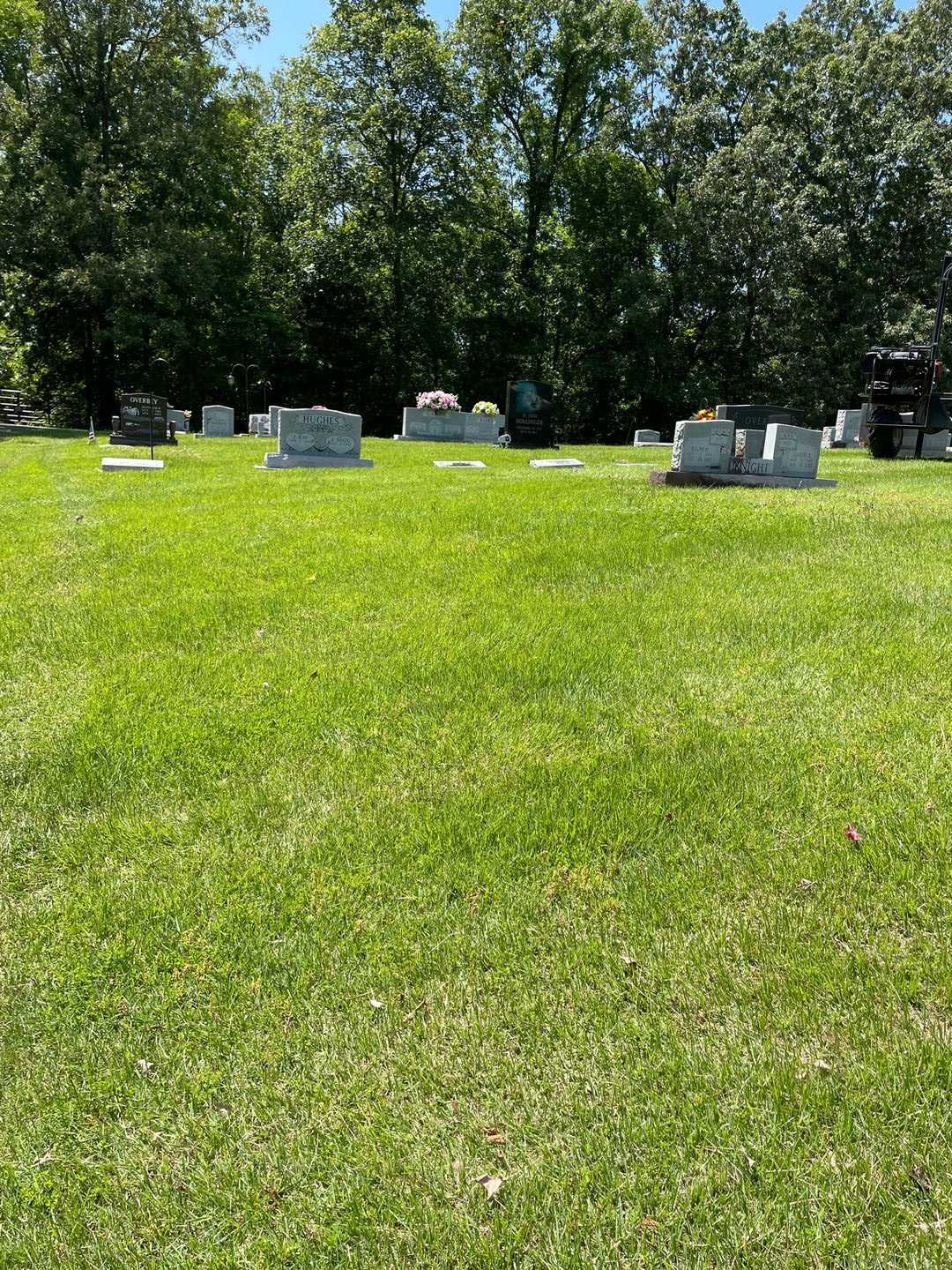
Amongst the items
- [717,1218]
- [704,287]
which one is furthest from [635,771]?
[704,287]

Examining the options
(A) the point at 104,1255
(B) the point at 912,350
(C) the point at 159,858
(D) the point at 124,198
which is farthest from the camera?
(D) the point at 124,198

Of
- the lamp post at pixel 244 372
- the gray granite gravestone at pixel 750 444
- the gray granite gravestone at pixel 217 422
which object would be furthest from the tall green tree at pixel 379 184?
the gray granite gravestone at pixel 750 444

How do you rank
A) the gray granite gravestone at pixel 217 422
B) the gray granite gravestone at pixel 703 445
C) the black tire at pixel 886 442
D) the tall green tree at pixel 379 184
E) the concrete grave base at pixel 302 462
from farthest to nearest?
the tall green tree at pixel 379 184
the gray granite gravestone at pixel 217 422
the black tire at pixel 886 442
the concrete grave base at pixel 302 462
the gray granite gravestone at pixel 703 445

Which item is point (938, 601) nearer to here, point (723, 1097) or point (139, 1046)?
point (723, 1097)

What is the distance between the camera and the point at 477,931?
2496 mm

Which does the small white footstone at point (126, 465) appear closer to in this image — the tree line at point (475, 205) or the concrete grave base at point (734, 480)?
the concrete grave base at point (734, 480)

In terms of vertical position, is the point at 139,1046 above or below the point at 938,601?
below

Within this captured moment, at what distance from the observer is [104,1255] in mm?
1649

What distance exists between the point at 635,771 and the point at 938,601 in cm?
311

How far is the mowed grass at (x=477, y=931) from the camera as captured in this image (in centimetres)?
171

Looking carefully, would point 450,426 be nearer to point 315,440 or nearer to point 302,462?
point 315,440

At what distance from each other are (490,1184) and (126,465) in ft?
43.9

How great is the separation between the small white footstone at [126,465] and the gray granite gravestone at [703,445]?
832 cm

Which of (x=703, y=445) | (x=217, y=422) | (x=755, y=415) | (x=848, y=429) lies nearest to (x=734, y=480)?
(x=703, y=445)
